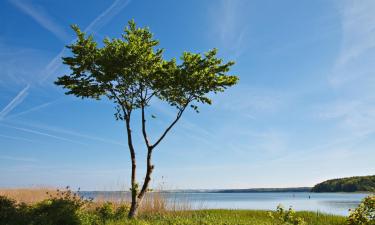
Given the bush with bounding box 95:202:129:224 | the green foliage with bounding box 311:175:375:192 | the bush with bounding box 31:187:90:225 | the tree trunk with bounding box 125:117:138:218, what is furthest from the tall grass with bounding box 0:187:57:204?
the green foliage with bounding box 311:175:375:192

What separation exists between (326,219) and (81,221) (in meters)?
8.26

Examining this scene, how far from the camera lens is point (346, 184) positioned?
8744 centimetres

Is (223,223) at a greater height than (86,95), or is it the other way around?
(86,95)

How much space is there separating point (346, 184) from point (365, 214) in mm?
86974

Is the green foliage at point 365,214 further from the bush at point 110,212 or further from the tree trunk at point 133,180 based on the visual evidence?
the bush at point 110,212

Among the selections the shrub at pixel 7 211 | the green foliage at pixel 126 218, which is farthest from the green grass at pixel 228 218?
the shrub at pixel 7 211

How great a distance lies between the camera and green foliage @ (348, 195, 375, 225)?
7535mm

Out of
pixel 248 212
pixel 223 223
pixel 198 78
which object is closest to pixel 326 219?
pixel 248 212

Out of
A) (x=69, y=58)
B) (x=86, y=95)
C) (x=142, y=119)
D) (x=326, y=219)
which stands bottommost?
(x=326, y=219)

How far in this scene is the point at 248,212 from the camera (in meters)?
15.6

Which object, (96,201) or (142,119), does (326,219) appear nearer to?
(142,119)

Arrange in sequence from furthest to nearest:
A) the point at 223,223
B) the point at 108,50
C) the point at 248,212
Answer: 1. the point at 248,212
2. the point at 108,50
3. the point at 223,223

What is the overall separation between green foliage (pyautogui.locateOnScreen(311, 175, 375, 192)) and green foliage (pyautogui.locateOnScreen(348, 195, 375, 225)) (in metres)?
78.0

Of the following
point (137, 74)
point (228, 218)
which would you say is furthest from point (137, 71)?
point (228, 218)
